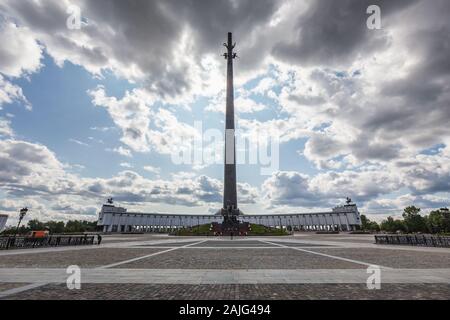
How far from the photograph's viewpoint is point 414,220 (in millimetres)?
99812

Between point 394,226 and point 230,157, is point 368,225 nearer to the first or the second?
point 394,226

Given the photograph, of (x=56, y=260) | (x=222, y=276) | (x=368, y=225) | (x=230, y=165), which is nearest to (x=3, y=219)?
(x=230, y=165)

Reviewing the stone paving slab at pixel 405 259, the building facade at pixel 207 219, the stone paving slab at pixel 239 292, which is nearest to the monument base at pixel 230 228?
the stone paving slab at pixel 405 259

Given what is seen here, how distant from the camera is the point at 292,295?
23.4 feet

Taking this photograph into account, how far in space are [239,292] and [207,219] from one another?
137 metres

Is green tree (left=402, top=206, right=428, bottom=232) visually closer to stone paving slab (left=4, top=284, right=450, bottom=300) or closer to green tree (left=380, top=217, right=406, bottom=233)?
green tree (left=380, top=217, right=406, bottom=233)

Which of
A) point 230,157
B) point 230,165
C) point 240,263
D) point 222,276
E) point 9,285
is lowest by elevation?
point 9,285

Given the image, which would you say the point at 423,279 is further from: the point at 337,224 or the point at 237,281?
the point at 337,224

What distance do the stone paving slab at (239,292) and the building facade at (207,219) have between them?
303 ft

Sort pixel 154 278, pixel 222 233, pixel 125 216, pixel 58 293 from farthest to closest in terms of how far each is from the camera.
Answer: pixel 125 216, pixel 222 233, pixel 154 278, pixel 58 293
